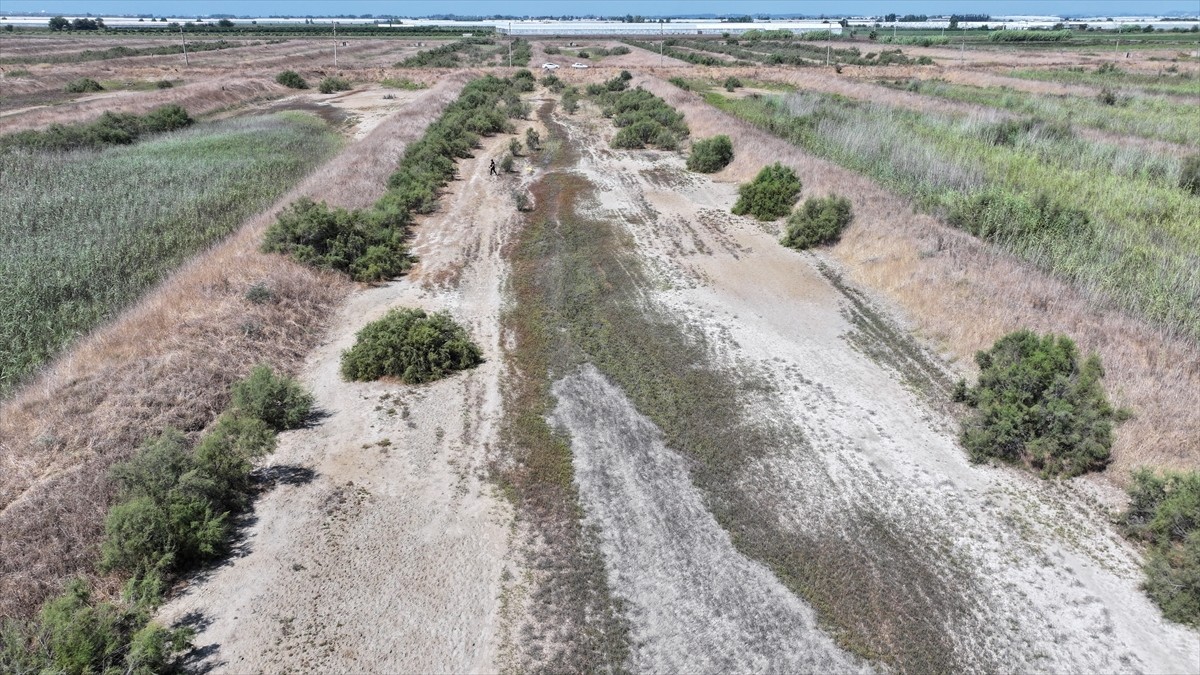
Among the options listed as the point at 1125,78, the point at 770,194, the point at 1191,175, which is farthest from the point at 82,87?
the point at 1125,78

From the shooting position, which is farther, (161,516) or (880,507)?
(880,507)

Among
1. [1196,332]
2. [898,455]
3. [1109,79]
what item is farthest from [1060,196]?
[1109,79]

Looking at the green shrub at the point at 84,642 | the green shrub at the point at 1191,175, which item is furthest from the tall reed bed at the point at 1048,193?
the green shrub at the point at 84,642

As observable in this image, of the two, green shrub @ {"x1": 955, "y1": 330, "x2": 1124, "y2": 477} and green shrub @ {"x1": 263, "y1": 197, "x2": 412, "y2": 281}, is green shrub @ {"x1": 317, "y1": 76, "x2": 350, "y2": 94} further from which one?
green shrub @ {"x1": 955, "y1": 330, "x2": 1124, "y2": 477}

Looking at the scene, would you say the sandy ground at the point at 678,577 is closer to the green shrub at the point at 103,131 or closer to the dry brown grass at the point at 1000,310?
the dry brown grass at the point at 1000,310

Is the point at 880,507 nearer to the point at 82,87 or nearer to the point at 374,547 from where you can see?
the point at 374,547

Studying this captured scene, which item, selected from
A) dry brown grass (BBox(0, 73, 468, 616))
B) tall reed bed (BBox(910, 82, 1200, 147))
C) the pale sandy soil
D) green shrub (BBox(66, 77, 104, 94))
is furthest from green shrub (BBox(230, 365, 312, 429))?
green shrub (BBox(66, 77, 104, 94))
